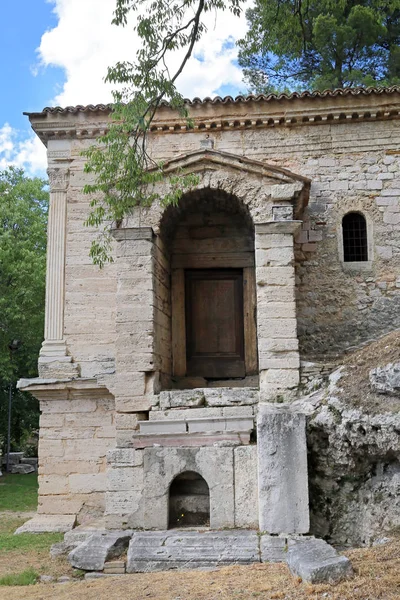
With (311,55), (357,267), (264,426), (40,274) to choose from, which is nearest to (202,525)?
(264,426)

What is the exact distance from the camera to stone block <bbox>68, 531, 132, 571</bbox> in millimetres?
6570

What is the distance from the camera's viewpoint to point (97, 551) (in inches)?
263

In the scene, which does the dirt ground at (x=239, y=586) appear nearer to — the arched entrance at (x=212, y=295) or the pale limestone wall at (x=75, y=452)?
the pale limestone wall at (x=75, y=452)

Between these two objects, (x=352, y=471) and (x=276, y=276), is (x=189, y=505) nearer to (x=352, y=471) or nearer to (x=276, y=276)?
(x=352, y=471)

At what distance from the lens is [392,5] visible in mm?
8000

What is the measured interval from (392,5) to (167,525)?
24.0ft

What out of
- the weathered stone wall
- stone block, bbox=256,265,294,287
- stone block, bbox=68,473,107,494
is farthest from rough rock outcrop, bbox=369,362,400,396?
stone block, bbox=68,473,107,494

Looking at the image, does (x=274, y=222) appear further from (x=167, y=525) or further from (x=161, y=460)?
(x=167, y=525)

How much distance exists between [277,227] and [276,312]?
3.93 feet

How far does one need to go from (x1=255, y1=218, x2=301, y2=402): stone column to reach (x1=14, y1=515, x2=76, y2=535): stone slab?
4358 mm

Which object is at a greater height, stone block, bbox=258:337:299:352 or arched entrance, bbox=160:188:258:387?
arched entrance, bbox=160:188:258:387

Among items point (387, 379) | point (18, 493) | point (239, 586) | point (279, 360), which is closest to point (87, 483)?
point (279, 360)

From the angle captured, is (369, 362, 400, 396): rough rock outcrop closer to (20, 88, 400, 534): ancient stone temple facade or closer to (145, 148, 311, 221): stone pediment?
(20, 88, 400, 534): ancient stone temple facade

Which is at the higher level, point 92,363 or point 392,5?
point 392,5
